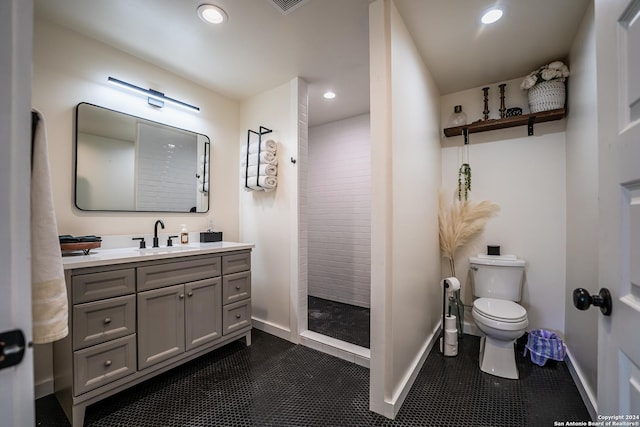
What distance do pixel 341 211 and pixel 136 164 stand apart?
2.29 metres

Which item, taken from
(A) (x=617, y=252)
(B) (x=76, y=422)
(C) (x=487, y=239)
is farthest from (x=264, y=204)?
(A) (x=617, y=252)

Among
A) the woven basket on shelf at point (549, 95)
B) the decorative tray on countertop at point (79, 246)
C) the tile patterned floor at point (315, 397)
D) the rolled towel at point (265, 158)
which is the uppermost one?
the woven basket on shelf at point (549, 95)

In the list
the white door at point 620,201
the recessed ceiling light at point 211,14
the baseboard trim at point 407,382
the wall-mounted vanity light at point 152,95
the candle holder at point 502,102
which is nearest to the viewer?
the white door at point 620,201

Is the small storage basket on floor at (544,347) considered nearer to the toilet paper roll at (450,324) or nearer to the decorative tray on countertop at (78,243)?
the toilet paper roll at (450,324)

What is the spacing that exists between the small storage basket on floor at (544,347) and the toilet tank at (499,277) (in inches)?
12.0

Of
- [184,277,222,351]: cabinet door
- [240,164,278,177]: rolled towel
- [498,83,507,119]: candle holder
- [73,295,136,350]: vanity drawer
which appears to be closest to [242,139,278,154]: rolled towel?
[240,164,278,177]: rolled towel

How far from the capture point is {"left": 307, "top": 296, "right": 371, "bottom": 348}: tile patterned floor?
8.13 ft

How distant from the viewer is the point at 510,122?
2316 mm

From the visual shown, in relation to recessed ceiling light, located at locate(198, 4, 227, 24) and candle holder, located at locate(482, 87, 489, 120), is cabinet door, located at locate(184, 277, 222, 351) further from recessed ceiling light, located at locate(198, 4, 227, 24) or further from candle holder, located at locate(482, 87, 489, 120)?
candle holder, located at locate(482, 87, 489, 120)

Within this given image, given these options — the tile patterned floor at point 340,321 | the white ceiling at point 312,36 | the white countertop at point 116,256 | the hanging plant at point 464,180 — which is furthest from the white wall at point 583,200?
the white countertop at point 116,256

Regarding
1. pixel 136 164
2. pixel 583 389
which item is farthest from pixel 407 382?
pixel 136 164

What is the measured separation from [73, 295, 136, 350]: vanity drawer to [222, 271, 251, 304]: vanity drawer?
2.07 ft

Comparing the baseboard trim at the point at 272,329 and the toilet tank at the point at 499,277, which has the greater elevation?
the toilet tank at the point at 499,277

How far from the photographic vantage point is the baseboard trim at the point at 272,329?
2.45 metres
